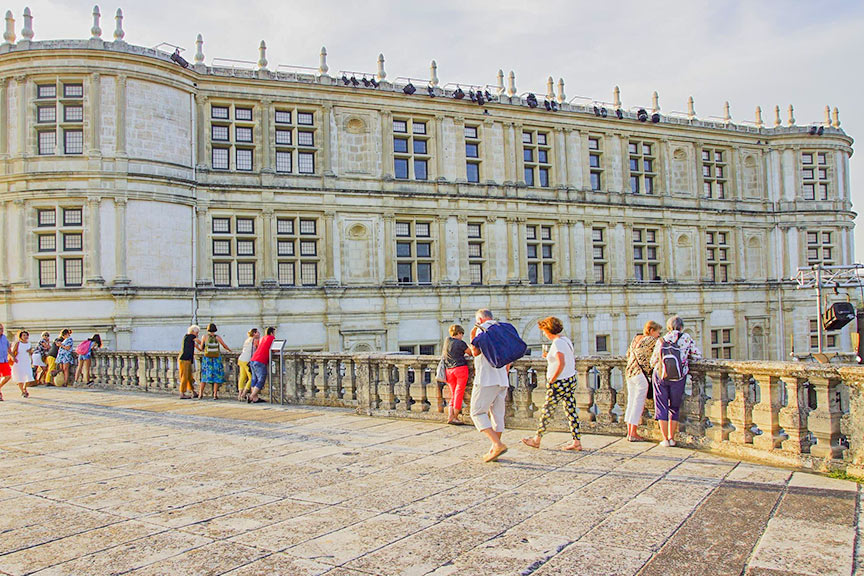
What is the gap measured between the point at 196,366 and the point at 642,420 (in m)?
11.2

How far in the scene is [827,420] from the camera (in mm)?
6695

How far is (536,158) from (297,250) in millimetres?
11365

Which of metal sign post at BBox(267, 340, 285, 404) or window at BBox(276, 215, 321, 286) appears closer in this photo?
metal sign post at BBox(267, 340, 285, 404)

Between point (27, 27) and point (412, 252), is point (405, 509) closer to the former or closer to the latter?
point (412, 252)

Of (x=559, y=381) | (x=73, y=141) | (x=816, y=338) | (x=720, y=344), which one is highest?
(x=73, y=141)

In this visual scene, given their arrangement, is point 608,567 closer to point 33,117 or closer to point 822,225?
point 33,117

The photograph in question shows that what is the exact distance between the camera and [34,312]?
2144 centimetres

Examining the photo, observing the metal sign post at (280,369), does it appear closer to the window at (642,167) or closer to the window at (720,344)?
the window at (642,167)

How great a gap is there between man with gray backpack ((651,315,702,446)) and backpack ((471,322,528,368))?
1.71 meters

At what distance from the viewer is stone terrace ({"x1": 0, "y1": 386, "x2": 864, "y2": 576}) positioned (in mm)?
4461

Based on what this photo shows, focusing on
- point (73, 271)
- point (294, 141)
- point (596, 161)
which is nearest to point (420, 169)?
point (294, 141)

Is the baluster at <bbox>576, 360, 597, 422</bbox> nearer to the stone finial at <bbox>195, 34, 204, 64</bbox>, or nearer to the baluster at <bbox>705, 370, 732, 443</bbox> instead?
the baluster at <bbox>705, 370, 732, 443</bbox>

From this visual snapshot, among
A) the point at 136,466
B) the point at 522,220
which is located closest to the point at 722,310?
the point at 522,220

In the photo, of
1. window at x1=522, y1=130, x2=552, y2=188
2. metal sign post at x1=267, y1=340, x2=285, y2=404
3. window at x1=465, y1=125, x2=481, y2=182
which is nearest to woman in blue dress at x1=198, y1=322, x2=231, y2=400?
metal sign post at x1=267, y1=340, x2=285, y2=404
